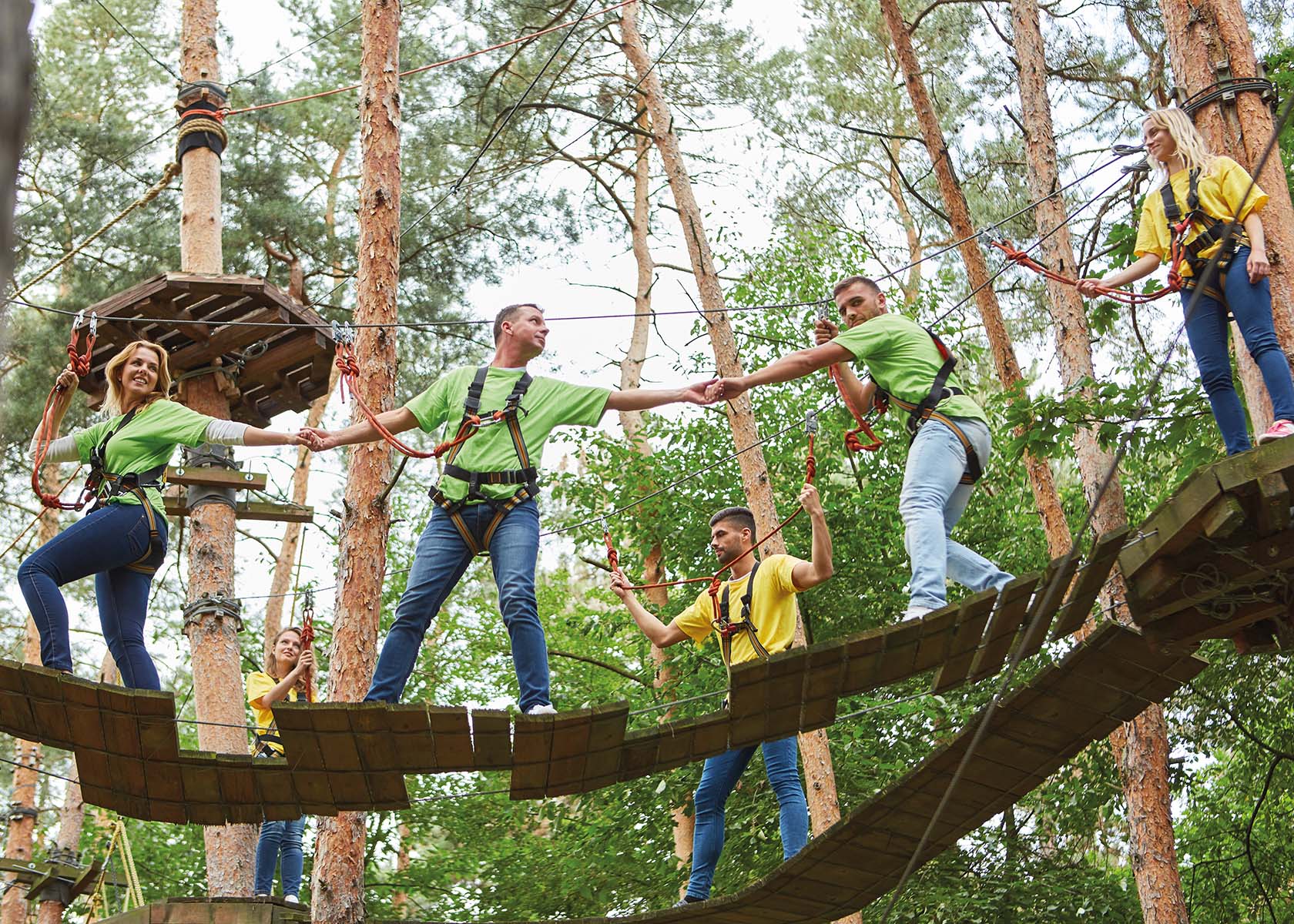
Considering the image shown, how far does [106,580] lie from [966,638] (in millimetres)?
3532

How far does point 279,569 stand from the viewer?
1814 cm

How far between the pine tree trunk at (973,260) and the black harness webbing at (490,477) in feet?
18.7

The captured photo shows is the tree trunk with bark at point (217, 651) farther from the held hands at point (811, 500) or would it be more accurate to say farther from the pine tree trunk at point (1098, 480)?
the pine tree trunk at point (1098, 480)

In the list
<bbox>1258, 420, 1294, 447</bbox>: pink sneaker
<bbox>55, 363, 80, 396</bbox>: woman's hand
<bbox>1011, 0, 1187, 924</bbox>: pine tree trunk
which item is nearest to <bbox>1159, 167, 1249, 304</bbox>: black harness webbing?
<bbox>1258, 420, 1294, 447</bbox>: pink sneaker

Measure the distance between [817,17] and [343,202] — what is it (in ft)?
24.6

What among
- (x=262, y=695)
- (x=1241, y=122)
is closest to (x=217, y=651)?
(x=262, y=695)

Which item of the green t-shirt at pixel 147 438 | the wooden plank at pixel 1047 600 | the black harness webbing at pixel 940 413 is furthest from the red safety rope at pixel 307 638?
the wooden plank at pixel 1047 600

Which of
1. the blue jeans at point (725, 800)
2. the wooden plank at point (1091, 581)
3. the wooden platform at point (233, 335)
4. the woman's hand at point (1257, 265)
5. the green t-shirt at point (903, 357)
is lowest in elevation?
the blue jeans at point (725, 800)

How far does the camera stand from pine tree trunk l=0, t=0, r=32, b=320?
1.01 m

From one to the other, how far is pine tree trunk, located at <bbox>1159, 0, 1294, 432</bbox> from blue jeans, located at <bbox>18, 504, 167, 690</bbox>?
16.0ft

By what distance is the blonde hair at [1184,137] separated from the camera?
567 cm

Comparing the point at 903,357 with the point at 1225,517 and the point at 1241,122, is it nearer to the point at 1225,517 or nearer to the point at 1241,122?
the point at 1225,517

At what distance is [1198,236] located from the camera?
5.57 metres

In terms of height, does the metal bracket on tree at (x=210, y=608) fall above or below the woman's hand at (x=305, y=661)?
above
